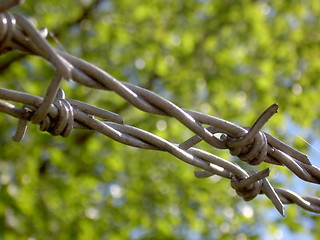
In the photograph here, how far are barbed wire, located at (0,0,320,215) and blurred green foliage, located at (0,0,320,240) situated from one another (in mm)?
2847

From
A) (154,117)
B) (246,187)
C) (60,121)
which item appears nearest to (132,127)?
(60,121)

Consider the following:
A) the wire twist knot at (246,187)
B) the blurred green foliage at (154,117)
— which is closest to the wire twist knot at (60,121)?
the wire twist knot at (246,187)

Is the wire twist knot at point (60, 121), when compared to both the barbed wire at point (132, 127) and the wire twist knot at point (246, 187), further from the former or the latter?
the wire twist knot at point (246, 187)

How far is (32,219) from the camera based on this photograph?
13.3 feet

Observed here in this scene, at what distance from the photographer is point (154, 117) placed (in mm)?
4695

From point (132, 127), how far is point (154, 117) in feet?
11.7

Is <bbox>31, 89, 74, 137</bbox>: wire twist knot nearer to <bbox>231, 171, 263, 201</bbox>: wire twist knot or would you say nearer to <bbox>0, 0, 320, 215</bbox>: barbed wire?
<bbox>0, 0, 320, 215</bbox>: barbed wire

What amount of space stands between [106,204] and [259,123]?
3.63 meters

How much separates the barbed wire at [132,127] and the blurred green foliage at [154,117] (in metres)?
2.85

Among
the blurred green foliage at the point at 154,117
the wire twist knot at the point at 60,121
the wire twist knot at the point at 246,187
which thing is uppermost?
the wire twist knot at the point at 60,121

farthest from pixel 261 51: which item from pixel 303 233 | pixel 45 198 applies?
pixel 45 198

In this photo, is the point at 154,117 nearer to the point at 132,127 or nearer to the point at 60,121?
the point at 132,127

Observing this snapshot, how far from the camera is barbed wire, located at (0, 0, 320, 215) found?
2.69ft

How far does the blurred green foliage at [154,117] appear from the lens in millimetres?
4387
